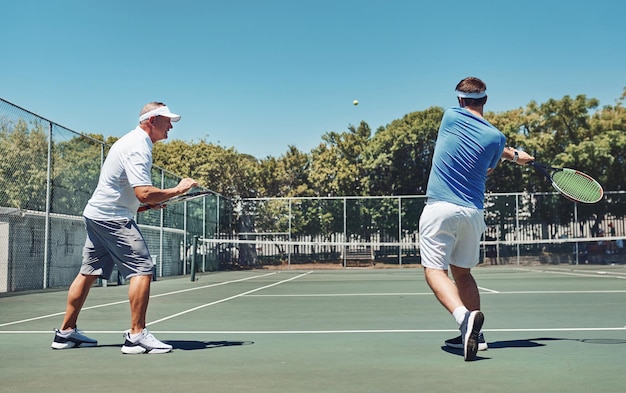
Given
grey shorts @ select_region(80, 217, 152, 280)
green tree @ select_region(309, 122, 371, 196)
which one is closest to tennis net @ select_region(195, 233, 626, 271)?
green tree @ select_region(309, 122, 371, 196)

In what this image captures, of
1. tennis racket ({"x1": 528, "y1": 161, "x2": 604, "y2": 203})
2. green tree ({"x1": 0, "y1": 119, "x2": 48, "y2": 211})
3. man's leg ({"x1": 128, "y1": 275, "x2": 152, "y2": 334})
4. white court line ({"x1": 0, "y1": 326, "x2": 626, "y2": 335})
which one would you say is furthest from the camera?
green tree ({"x1": 0, "y1": 119, "x2": 48, "y2": 211})

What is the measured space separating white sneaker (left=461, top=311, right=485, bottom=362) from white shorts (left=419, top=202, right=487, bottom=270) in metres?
0.52

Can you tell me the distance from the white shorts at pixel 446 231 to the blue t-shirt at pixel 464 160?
0.07 metres

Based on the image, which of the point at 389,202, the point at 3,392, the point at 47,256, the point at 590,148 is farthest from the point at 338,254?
the point at 3,392

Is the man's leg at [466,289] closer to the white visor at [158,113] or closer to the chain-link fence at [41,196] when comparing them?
the white visor at [158,113]

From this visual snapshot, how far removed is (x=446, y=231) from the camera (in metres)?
4.39

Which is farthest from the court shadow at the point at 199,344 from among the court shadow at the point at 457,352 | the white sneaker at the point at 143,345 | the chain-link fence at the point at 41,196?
the chain-link fence at the point at 41,196

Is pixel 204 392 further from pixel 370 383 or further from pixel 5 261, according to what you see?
pixel 5 261

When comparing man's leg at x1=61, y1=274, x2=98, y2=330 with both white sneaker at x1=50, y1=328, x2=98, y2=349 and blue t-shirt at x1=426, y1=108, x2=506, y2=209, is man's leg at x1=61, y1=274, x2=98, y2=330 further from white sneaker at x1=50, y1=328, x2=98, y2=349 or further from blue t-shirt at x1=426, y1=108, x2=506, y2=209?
blue t-shirt at x1=426, y1=108, x2=506, y2=209

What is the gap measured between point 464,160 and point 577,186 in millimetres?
2431

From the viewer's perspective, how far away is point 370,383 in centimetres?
336

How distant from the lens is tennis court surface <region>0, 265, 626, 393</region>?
3.38 meters

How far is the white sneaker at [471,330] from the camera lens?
12.7 feet

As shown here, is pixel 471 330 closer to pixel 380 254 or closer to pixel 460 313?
pixel 460 313
